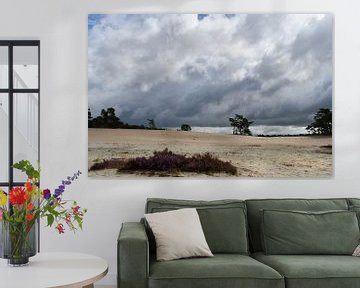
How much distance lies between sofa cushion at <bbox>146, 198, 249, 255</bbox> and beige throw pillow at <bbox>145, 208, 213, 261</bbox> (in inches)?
5.8

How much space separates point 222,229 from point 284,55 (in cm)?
161

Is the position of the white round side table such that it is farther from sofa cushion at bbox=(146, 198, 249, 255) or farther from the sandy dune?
the sandy dune

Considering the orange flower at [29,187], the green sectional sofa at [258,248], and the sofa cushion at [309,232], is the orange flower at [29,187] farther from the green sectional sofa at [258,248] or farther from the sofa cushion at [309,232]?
the sofa cushion at [309,232]

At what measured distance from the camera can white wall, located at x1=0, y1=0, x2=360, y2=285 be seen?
4.88 m

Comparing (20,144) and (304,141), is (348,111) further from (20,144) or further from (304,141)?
(20,144)

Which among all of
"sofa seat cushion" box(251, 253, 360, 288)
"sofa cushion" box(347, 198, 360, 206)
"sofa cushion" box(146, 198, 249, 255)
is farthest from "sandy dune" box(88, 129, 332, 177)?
"sofa seat cushion" box(251, 253, 360, 288)

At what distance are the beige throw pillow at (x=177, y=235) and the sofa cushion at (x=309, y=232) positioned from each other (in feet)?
1.79

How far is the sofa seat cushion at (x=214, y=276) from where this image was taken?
12.3ft

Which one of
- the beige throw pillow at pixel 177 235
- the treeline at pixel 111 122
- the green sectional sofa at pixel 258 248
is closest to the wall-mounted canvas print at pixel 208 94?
the treeline at pixel 111 122

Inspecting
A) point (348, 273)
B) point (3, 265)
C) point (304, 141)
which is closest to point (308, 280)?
point (348, 273)

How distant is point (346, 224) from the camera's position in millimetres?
4434

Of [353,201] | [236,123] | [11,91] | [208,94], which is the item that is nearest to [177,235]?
[236,123]

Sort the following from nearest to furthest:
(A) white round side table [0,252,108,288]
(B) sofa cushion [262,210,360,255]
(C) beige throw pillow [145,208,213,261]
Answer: (A) white round side table [0,252,108,288], (C) beige throw pillow [145,208,213,261], (B) sofa cushion [262,210,360,255]

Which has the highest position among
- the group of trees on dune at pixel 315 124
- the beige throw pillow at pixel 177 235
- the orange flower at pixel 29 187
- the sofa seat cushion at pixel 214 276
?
the group of trees on dune at pixel 315 124
